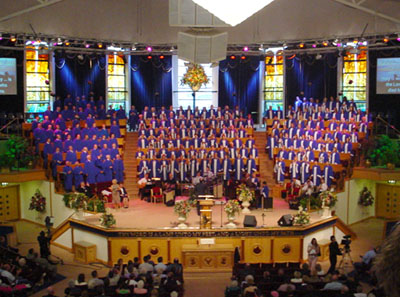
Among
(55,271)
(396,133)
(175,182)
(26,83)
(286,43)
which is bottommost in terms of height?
(55,271)

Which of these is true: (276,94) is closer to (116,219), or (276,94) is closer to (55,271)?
(116,219)

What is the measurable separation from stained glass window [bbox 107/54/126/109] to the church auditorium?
8 centimetres

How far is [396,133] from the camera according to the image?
21547 millimetres

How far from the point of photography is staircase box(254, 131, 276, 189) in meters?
20.9

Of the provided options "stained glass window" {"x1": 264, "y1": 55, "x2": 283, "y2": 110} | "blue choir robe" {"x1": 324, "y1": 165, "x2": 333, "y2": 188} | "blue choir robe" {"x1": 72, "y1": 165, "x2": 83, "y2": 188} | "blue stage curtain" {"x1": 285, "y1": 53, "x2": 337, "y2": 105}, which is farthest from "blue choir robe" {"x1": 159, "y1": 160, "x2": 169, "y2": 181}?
"stained glass window" {"x1": 264, "y1": 55, "x2": 283, "y2": 110}

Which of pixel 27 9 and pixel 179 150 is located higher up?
pixel 27 9

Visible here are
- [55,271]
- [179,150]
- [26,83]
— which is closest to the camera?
[55,271]

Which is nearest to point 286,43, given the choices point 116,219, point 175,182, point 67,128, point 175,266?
point 175,182

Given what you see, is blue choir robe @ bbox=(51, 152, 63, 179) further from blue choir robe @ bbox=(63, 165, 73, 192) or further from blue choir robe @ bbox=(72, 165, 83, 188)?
Answer: blue choir robe @ bbox=(72, 165, 83, 188)

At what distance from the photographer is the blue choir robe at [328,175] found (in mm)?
18763

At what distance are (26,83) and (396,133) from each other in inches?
639

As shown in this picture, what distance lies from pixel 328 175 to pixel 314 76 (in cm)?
858

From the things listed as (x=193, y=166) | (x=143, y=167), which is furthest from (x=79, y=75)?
(x=193, y=166)

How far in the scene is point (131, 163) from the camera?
70.3 ft
